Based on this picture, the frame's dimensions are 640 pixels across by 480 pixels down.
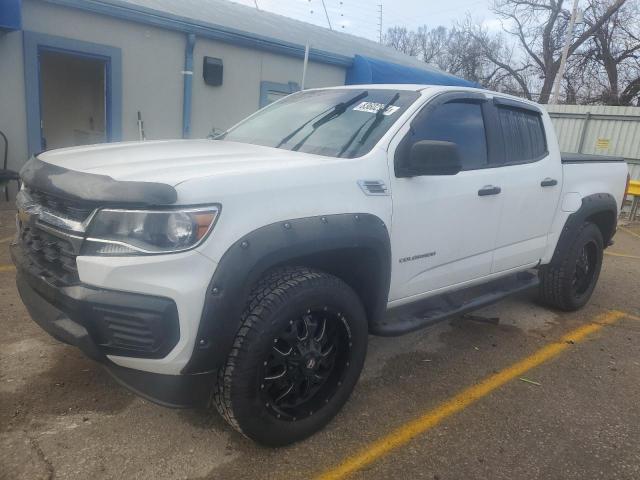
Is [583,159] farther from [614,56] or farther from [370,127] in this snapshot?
[614,56]

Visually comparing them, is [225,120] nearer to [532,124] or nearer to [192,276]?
[532,124]

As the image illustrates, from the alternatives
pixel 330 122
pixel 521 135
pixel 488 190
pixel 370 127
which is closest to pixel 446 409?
pixel 488 190

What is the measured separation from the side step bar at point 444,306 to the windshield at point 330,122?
102cm

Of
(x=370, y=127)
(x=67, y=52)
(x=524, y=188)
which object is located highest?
(x=67, y=52)

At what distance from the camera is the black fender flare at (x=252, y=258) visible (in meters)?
2.15

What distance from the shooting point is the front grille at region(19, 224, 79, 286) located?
2.25 meters

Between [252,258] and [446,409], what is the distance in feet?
5.43

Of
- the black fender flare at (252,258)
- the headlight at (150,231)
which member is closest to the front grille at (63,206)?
the headlight at (150,231)

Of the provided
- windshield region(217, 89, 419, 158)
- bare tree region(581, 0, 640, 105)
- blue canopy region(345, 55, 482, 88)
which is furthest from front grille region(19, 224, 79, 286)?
bare tree region(581, 0, 640, 105)

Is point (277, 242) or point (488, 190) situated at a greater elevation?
point (488, 190)

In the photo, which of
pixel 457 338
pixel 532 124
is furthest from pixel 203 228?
pixel 532 124

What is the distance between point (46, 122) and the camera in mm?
10922

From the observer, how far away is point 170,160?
2570 mm

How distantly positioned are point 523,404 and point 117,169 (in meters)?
2.69
